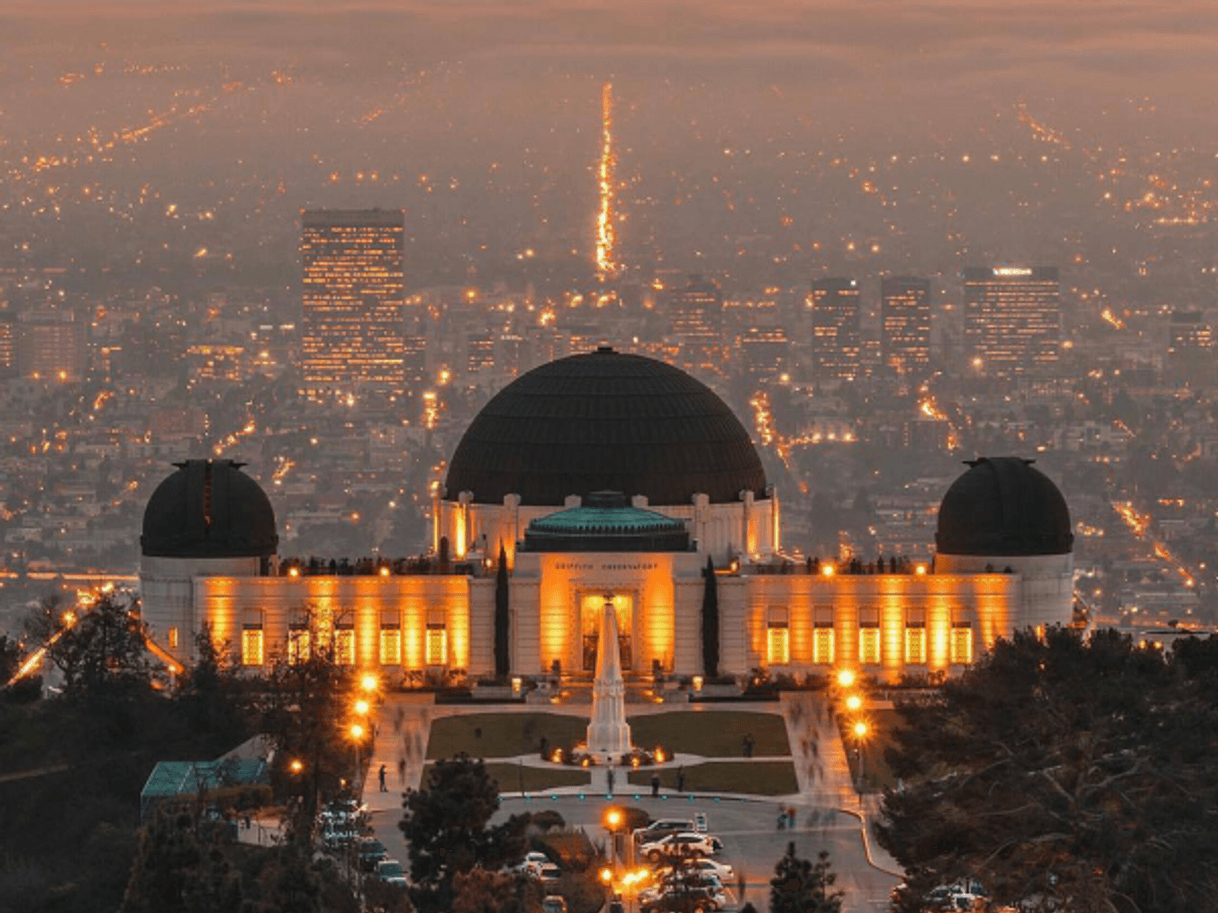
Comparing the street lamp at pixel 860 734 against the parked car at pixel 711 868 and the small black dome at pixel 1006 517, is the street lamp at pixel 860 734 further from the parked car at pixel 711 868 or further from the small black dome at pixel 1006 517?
the parked car at pixel 711 868

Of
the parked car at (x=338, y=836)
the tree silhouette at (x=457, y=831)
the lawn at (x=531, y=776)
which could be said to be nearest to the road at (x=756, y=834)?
the parked car at (x=338, y=836)

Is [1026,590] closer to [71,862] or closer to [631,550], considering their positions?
[631,550]

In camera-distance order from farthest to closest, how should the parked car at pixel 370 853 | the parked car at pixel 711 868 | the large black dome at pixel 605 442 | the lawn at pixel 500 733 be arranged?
the large black dome at pixel 605 442, the lawn at pixel 500 733, the parked car at pixel 370 853, the parked car at pixel 711 868

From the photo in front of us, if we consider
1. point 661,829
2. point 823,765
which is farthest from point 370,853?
point 823,765

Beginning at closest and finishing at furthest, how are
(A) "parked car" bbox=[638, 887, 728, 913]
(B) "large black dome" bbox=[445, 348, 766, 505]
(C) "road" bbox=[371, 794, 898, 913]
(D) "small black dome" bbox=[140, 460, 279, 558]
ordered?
(A) "parked car" bbox=[638, 887, 728, 913], (C) "road" bbox=[371, 794, 898, 913], (D) "small black dome" bbox=[140, 460, 279, 558], (B) "large black dome" bbox=[445, 348, 766, 505]

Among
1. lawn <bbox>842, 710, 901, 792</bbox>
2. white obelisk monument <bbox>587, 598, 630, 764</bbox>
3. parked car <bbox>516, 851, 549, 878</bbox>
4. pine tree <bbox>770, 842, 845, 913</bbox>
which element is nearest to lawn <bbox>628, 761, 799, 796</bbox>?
lawn <bbox>842, 710, 901, 792</bbox>

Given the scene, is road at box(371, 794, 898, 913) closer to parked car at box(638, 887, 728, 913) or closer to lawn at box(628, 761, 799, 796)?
lawn at box(628, 761, 799, 796)

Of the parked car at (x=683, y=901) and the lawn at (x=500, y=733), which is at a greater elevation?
the parked car at (x=683, y=901)
